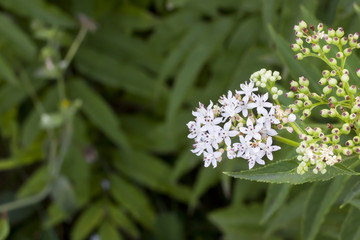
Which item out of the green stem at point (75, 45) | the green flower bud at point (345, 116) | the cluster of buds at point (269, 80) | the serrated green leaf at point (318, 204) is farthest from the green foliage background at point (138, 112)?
the green flower bud at point (345, 116)

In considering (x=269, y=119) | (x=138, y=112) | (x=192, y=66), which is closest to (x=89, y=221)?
(x=138, y=112)

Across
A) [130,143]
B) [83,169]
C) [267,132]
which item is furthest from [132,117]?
[267,132]

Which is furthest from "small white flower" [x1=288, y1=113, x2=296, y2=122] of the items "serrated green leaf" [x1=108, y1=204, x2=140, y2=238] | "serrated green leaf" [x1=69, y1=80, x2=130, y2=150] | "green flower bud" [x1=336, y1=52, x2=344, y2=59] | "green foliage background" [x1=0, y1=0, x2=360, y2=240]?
"serrated green leaf" [x1=108, y1=204, x2=140, y2=238]

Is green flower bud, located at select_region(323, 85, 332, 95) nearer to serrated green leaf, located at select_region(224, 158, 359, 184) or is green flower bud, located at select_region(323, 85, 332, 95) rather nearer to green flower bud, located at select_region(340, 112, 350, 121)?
green flower bud, located at select_region(340, 112, 350, 121)

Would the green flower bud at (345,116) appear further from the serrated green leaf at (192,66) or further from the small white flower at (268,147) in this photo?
the serrated green leaf at (192,66)

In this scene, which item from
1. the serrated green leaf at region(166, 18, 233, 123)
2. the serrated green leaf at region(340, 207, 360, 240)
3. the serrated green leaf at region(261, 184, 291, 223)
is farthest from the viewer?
the serrated green leaf at region(166, 18, 233, 123)

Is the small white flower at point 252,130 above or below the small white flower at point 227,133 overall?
above

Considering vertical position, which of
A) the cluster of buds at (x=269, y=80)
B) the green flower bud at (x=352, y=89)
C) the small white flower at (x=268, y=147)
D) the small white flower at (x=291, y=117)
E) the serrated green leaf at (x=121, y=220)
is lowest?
the serrated green leaf at (x=121, y=220)

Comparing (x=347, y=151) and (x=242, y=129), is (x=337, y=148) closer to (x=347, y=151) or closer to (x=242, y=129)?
(x=347, y=151)
